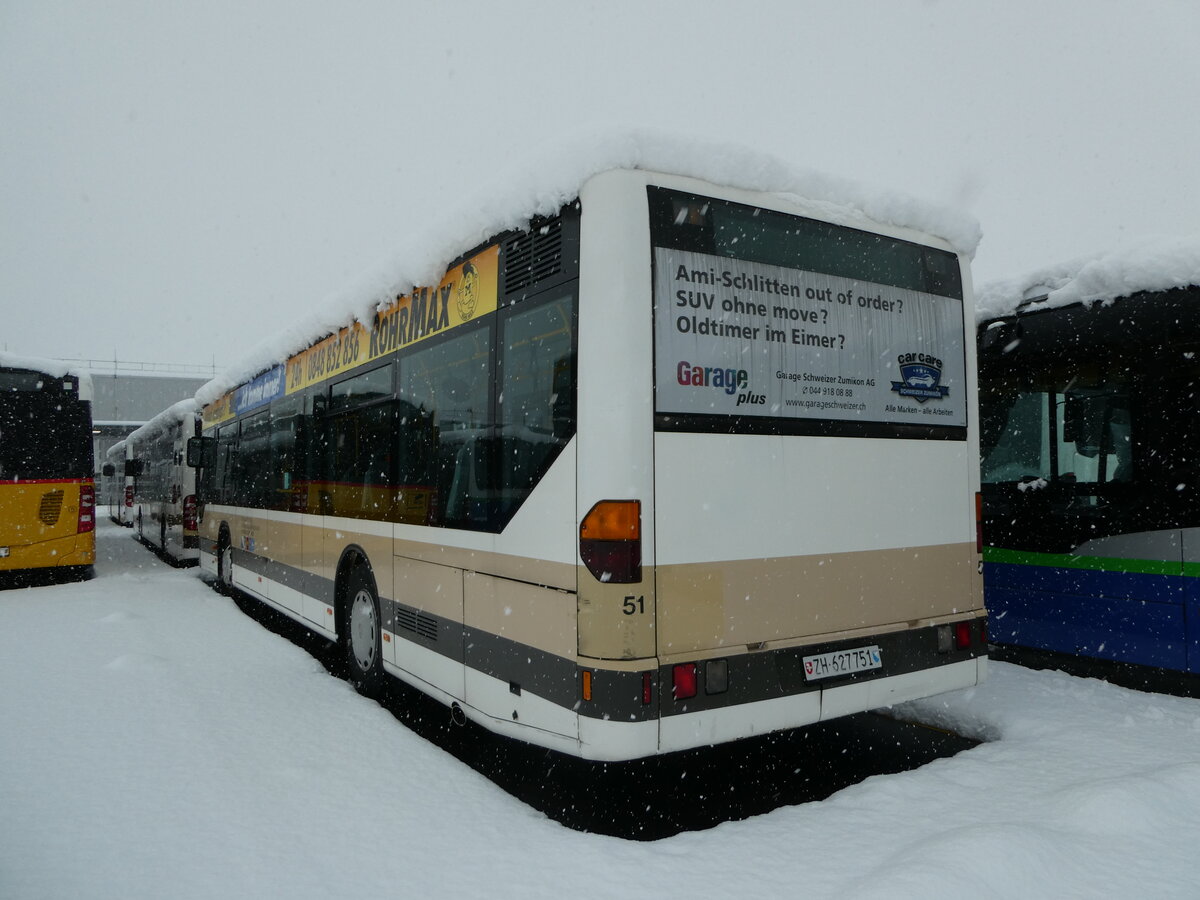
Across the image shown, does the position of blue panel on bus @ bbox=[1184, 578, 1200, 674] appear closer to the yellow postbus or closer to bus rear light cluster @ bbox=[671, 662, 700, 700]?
bus rear light cluster @ bbox=[671, 662, 700, 700]

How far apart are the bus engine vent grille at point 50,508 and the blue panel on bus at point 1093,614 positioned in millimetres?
12692

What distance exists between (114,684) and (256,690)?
3.43ft

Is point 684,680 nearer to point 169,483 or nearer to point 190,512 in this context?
point 190,512

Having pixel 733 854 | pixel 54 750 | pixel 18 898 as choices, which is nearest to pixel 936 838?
pixel 733 854

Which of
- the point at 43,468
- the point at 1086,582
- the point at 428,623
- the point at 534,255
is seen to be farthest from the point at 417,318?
the point at 43,468

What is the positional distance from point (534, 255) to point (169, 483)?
15.6 m

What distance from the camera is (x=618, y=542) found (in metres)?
3.59

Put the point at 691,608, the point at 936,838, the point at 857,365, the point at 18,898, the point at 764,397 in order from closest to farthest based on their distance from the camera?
the point at 18,898
the point at 936,838
the point at 691,608
the point at 764,397
the point at 857,365

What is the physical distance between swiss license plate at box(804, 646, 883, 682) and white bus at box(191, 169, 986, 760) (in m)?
0.01

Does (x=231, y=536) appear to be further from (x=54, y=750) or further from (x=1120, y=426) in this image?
(x=1120, y=426)

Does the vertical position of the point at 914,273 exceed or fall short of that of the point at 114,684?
it exceeds it

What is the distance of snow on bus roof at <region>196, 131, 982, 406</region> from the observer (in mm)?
3760

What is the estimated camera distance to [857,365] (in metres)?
4.41

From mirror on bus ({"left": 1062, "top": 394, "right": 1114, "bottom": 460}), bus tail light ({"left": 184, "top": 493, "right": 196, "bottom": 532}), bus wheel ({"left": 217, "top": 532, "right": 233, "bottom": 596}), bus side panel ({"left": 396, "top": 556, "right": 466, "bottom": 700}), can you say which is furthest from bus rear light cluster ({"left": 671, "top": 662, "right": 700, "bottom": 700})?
bus tail light ({"left": 184, "top": 493, "right": 196, "bottom": 532})
